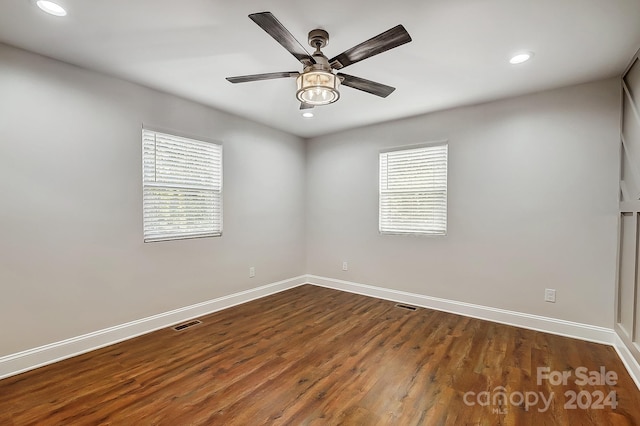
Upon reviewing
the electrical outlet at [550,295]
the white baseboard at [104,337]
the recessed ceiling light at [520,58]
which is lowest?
the white baseboard at [104,337]

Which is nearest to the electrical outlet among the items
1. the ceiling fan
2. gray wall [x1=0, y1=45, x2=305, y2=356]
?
the ceiling fan

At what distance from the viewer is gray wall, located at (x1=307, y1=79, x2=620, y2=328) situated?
2.85 metres

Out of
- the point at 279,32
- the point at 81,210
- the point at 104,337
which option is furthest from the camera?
the point at 104,337

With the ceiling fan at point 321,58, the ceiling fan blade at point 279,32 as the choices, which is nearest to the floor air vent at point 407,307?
the ceiling fan at point 321,58

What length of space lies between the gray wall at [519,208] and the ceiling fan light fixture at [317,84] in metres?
2.21

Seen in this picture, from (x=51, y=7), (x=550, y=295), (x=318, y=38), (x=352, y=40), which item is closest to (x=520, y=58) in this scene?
(x=352, y=40)

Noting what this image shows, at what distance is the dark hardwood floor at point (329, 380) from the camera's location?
1829mm

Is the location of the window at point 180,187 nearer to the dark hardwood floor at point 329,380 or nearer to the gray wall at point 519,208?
the dark hardwood floor at point 329,380

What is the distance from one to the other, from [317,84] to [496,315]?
3.22 m

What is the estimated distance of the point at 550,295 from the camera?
3072 millimetres

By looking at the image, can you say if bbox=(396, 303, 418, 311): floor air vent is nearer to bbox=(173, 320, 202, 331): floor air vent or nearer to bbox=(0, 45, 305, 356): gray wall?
bbox=(0, 45, 305, 356): gray wall

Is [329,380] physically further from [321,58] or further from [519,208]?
[519,208]

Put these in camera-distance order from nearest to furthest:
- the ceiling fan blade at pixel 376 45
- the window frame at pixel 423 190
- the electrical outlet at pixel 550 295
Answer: the ceiling fan blade at pixel 376 45
the electrical outlet at pixel 550 295
the window frame at pixel 423 190

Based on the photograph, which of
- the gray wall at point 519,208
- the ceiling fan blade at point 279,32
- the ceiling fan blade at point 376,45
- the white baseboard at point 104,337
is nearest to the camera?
the ceiling fan blade at point 279,32
